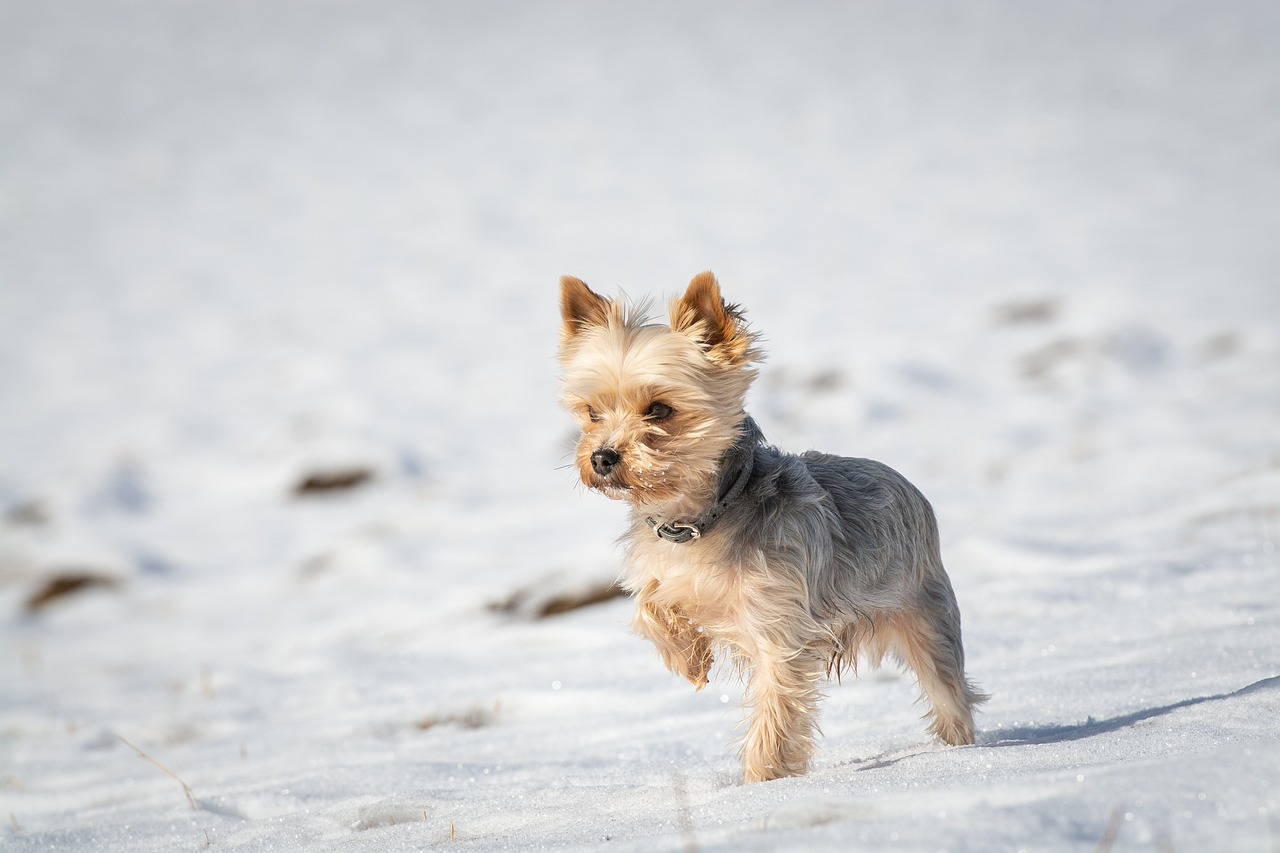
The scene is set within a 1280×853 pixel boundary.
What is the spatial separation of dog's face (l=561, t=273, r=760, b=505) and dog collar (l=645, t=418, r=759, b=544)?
0.26 feet

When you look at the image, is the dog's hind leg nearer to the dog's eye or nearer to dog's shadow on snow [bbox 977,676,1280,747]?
dog's shadow on snow [bbox 977,676,1280,747]

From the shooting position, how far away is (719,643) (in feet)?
14.4

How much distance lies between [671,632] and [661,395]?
0.94 metres

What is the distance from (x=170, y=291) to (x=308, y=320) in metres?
3.71

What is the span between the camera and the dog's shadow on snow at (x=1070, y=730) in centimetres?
391

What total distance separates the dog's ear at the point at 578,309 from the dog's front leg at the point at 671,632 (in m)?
1.17

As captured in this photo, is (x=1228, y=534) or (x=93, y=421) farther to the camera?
(x=93, y=421)

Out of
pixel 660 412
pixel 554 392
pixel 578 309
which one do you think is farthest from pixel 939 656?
pixel 554 392

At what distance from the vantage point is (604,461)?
162 inches

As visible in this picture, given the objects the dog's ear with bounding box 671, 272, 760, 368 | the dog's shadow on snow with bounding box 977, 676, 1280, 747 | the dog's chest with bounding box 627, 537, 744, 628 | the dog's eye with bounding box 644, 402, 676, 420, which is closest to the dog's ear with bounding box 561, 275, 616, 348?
the dog's ear with bounding box 671, 272, 760, 368

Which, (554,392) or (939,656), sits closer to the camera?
(939,656)

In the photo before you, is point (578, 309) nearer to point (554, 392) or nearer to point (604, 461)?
point (604, 461)

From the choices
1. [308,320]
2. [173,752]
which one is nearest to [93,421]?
[308,320]

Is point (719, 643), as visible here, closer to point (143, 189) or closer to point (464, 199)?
point (464, 199)
